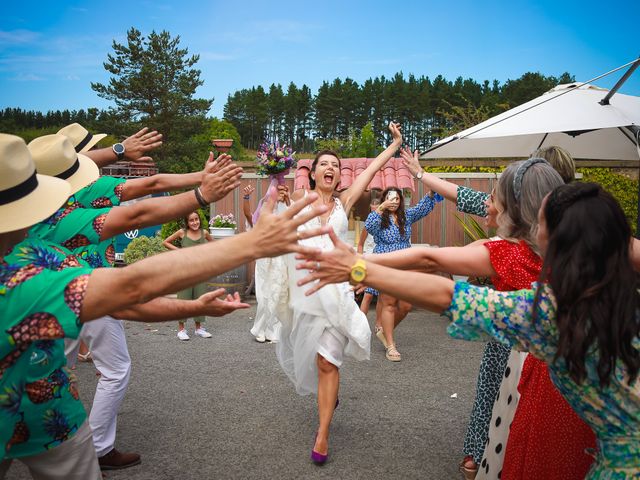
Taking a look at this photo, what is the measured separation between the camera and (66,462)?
2.33m

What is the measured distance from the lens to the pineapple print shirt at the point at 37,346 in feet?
5.82

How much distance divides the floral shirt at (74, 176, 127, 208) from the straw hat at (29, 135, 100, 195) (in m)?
0.35

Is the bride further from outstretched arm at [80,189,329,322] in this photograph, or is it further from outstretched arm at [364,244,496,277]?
outstretched arm at [80,189,329,322]

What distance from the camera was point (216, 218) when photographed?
10.5 meters

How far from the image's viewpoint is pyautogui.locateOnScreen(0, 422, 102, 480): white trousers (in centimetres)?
229

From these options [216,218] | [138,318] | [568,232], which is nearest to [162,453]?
[138,318]

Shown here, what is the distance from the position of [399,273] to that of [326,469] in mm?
2514

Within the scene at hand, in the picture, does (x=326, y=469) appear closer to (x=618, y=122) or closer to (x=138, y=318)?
(x=138, y=318)

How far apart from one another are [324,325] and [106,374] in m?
1.64

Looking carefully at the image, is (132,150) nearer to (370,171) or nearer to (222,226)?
(370,171)

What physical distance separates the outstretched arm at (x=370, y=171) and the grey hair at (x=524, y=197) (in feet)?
4.67

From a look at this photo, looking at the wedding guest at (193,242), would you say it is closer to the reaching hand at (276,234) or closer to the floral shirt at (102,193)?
the floral shirt at (102,193)

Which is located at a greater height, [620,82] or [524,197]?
[620,82]

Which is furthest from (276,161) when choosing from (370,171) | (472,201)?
(472,201)
